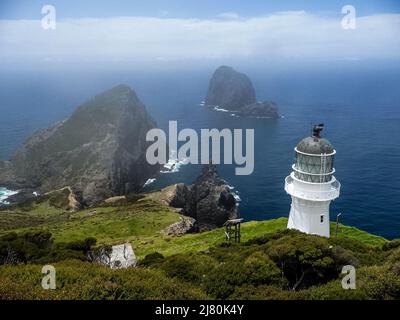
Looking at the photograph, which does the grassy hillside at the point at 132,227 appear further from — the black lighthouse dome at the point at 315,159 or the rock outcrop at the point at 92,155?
the rock outcrop at the point at 92,155

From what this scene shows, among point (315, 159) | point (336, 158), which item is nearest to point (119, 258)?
point (315, 159)

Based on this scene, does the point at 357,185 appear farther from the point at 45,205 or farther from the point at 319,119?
the point at 319,119

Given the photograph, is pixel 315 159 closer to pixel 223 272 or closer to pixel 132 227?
pixel 223 272

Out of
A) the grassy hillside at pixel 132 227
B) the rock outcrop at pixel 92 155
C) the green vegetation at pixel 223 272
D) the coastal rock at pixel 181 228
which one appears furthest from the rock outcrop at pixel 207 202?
the green vegetation at pixel 223 272

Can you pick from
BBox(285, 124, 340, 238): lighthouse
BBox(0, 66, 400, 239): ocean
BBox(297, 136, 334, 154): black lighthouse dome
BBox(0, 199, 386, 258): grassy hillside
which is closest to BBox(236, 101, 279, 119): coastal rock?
BBox(0, 66, 400, 239): ocean

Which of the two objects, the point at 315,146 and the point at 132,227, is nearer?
the point at 315,146
